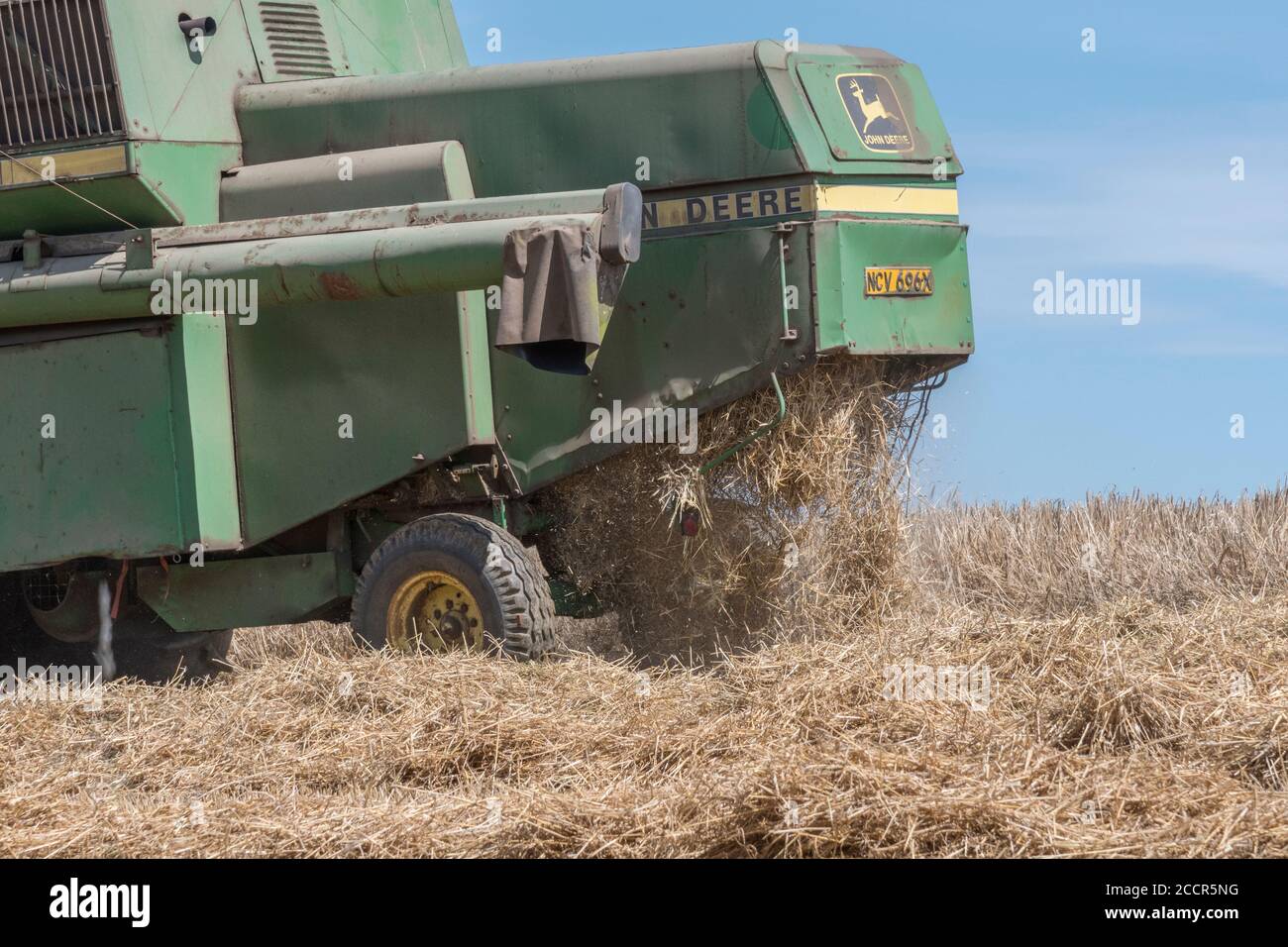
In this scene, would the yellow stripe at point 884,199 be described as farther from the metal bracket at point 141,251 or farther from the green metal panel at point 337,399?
the metal bracket at point 141,251

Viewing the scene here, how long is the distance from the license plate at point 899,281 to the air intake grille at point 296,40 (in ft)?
10.1

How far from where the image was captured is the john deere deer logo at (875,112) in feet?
24.5

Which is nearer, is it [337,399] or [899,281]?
[899,281]

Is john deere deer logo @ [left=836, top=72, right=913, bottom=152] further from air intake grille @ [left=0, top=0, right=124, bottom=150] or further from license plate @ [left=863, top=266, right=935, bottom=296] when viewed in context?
air intake grille @ [left=0, top=0, right=124, bottom=150]

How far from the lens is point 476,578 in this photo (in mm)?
7133

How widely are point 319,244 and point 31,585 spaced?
277cm

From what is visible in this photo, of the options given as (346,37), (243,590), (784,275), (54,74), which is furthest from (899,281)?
(54,74)

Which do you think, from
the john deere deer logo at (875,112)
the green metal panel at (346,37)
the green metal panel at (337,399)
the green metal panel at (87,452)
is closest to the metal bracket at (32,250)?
the green metal panel at (87,452)

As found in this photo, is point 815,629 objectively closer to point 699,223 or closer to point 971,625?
point 971,625

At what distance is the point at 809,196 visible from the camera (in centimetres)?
716

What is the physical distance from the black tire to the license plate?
3790mm

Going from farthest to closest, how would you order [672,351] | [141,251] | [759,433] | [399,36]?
[399,36]
[141,251]
[672,351]
[759,433]

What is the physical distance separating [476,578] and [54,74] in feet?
10.2

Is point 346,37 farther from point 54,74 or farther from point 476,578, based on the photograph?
point 476,578
